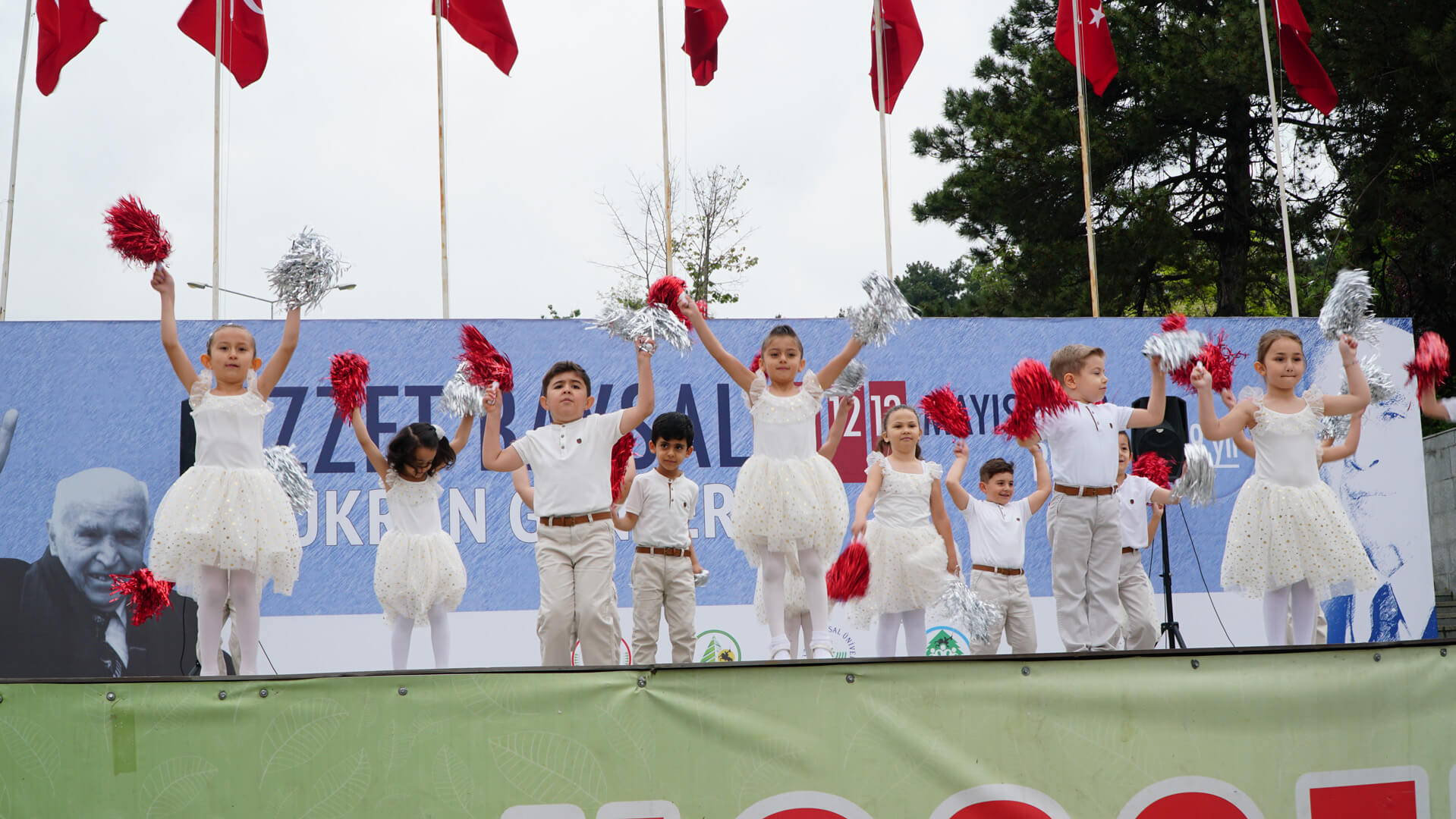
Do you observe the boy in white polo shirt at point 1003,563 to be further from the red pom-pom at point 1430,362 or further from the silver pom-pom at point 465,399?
the silver pom-pom at point 465,399

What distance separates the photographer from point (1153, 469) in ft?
22.5

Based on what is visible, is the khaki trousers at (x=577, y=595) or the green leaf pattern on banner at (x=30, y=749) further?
the khaki trousers at (x=577, y=595)

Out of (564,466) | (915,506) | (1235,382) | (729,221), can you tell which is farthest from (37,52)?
(729,221)

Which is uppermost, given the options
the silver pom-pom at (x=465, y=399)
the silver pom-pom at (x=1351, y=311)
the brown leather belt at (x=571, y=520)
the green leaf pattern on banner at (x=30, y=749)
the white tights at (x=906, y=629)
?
the silver pom-pom at (x=1351, y=311)

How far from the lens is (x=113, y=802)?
2.58 metres

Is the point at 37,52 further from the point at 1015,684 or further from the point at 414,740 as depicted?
the point at 1015,684

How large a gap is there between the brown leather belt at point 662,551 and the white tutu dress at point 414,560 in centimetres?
105

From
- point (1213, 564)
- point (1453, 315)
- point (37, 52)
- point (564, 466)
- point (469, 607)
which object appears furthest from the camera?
point (1453, 315)

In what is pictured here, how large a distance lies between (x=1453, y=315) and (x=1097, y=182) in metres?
4.29

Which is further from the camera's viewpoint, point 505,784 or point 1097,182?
point 1097,182

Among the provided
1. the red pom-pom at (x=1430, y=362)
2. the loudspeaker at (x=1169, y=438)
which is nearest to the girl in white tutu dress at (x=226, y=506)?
the red pom-pom at (x=1430, y=362)

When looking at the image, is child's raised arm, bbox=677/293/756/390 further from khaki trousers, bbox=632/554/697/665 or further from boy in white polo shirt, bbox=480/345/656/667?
khaki trousers, bbox=632/554/697/665

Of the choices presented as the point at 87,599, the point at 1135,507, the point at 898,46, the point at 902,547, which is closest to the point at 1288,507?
the point at 1135,507

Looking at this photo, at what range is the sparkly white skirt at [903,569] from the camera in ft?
18.2
